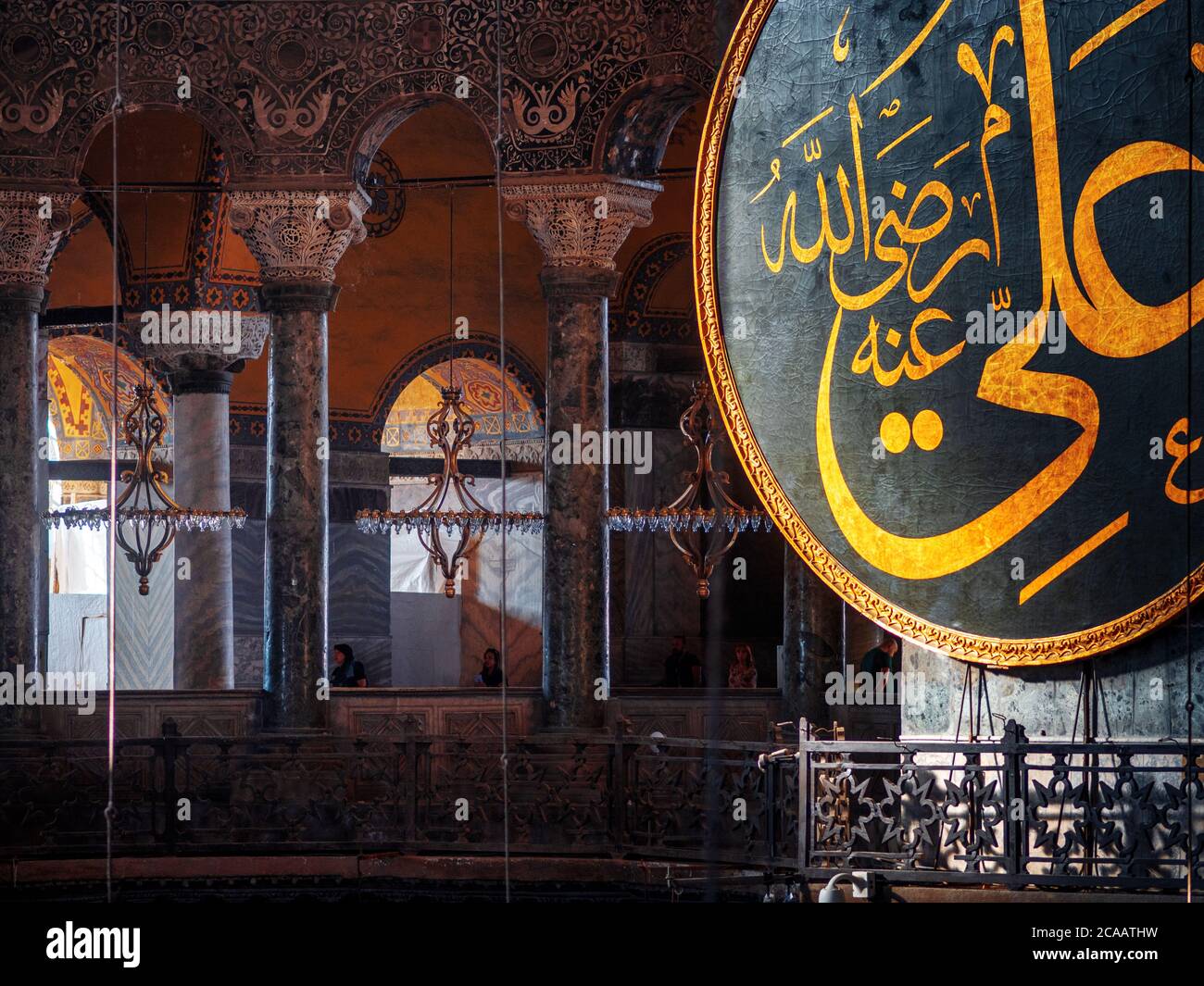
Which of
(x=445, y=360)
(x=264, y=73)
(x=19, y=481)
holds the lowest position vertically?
(x=19, y=481)

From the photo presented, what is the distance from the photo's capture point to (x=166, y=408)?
14648 mm

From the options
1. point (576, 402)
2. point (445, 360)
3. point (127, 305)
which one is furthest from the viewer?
point (445, 360)

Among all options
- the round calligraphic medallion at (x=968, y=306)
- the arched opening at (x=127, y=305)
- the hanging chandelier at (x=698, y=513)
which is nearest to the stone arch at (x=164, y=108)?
the arched opening at (x=127, y=305)

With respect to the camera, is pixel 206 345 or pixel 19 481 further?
pixel 206 345

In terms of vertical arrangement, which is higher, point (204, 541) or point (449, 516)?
point (449, 516)

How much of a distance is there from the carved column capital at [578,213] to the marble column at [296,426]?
92 cm

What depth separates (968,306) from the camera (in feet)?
20.0

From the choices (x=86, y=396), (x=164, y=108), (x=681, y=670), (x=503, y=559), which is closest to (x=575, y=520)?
(x=503, y=559)

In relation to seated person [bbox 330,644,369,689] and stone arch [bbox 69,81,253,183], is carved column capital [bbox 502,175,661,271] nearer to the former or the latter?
stone arch [bbox 69,81,253,183]

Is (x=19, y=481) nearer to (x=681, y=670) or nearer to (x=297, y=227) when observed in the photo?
(x=297, y=227)

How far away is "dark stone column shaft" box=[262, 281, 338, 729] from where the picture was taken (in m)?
9.12

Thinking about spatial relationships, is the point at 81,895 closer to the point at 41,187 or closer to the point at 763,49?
the point at 41,187

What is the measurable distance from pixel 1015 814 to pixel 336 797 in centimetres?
375
